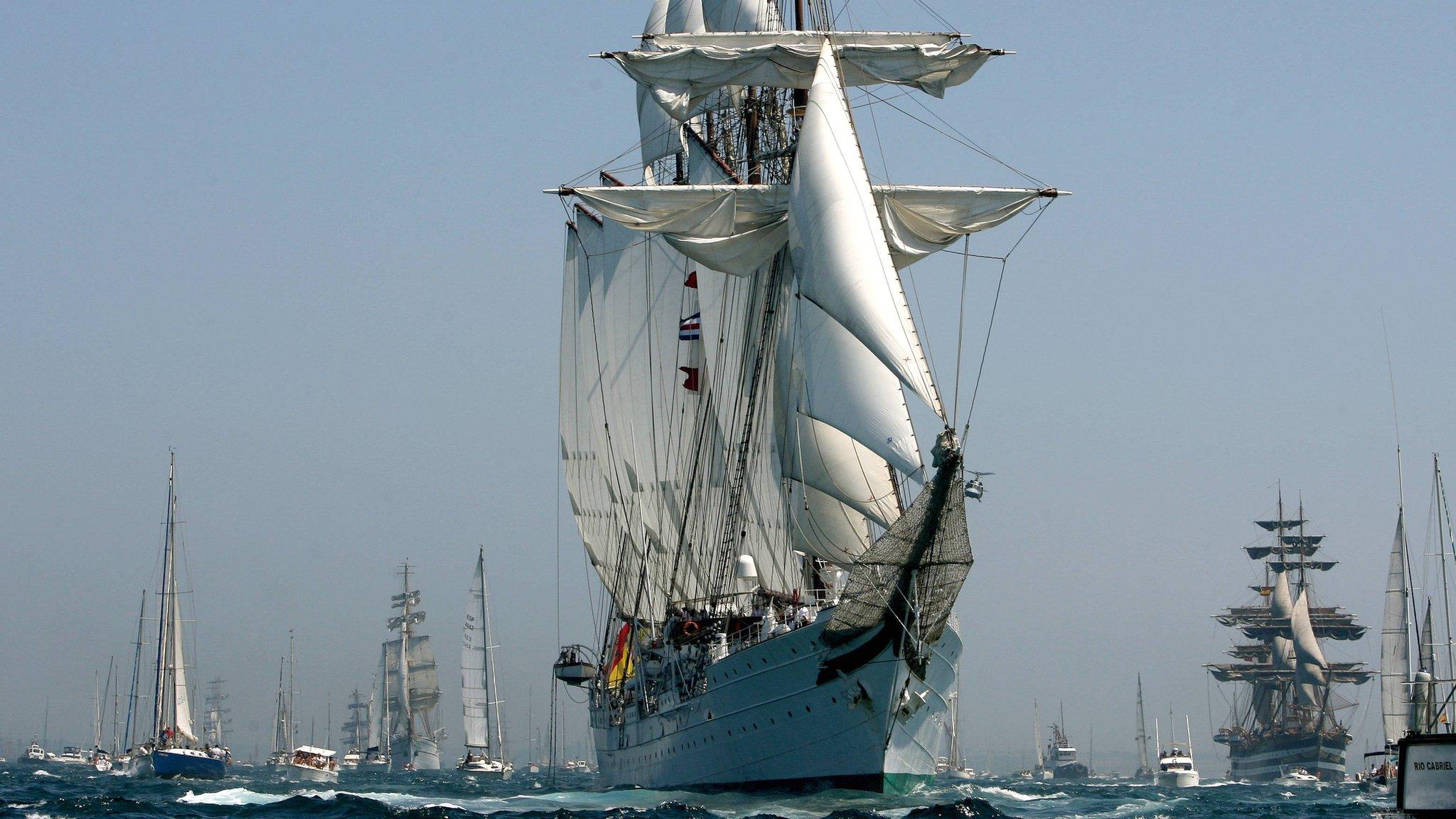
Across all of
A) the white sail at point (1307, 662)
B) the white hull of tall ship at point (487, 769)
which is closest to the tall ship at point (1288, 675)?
the white sail at point (1307, 662)

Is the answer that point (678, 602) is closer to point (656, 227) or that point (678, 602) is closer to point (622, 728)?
point (622, 728)

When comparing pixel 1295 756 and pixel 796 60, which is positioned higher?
pixel 796 60

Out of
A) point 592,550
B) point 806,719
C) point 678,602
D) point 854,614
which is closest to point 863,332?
point 854,614

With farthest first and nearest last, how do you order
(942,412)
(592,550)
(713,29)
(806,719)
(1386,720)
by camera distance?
1. (1386,720)
2. (592,550)
3. (713,29)
4. (806,719)
5. (942,412)

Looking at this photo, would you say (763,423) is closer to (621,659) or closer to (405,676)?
(621,659)

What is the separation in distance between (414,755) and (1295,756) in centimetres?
9335

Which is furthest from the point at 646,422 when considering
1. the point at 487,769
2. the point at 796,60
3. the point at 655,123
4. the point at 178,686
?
the point at 487,769

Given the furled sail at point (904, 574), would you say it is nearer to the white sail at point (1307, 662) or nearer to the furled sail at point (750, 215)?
the furled sail at point (750, 215)

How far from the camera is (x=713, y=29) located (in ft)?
233

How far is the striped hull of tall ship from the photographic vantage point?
169375mm

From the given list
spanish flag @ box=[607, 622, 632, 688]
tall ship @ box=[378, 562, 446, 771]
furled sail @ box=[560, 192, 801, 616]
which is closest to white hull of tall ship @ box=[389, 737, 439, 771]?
tall ship @ box=[378, 562, 446, 771]

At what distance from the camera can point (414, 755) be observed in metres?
169

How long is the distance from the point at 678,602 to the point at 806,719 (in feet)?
62.9

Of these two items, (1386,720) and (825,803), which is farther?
(1386,720)
